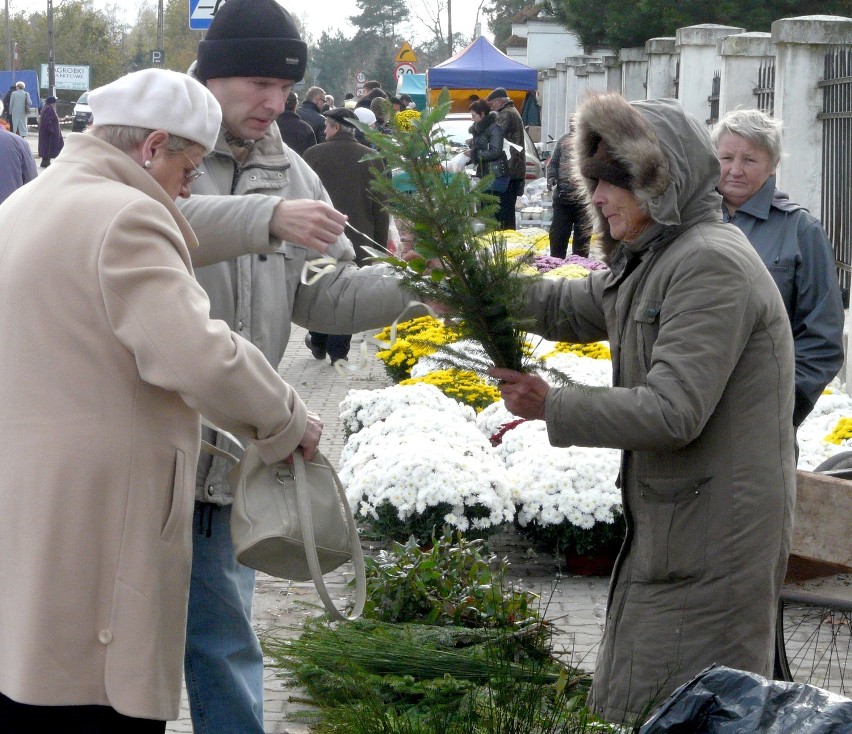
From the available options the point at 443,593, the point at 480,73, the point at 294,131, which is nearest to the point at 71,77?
the point at 480,73

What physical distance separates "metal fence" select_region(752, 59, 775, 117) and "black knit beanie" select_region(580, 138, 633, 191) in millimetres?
7879

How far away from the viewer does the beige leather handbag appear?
8.90ft

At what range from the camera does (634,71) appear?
19.8 meters

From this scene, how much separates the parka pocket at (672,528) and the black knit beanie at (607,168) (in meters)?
0.69

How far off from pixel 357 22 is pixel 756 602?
79.9 m

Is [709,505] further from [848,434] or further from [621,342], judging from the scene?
[848,434]

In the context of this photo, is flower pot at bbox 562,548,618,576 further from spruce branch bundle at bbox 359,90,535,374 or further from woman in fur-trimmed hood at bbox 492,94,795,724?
spruce branch bundle at bbox 359,90,535,374

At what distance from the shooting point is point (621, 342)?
286cm

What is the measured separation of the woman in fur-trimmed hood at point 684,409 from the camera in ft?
8.59

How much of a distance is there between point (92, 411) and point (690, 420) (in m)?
1.25

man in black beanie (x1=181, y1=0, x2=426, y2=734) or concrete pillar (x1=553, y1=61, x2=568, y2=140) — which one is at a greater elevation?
concrete pillar (x1=553, y1=61, x2=568, y2=140)

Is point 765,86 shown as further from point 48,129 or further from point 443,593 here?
A: point 48,129

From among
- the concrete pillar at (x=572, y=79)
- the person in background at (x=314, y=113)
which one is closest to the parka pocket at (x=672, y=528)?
the person in background at (x=314, y=113)

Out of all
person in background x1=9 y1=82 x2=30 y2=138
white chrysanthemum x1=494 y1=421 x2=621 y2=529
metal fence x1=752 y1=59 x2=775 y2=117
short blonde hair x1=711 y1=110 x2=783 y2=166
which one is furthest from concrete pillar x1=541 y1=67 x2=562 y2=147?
short blonde hair x1=711 y1=110 x2=783 y2=166
